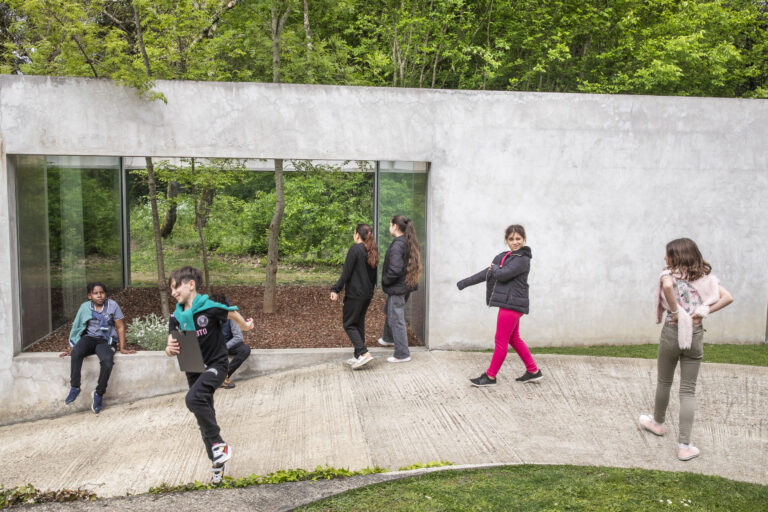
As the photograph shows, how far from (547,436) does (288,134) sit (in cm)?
439

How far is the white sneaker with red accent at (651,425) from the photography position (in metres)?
5.23

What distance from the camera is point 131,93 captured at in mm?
7195

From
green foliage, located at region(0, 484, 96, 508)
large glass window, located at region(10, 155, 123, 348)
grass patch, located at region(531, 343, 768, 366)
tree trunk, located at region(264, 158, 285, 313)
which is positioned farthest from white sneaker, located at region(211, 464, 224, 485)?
tree trunk, located at region(264, 158, 285, 313)

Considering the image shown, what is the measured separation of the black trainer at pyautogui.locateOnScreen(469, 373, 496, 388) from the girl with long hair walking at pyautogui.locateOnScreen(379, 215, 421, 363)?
1.15 meters

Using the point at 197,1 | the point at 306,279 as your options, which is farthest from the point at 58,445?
the point at 197,1

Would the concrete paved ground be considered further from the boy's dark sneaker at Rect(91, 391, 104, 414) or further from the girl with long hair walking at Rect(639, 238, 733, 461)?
the girl with long hair walking at Rect(639, 238, 733, 461)

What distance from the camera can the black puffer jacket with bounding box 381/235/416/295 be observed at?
22.9 feet

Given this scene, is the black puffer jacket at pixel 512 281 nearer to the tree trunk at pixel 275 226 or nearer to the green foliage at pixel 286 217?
the tree trunk at pixel 275 226

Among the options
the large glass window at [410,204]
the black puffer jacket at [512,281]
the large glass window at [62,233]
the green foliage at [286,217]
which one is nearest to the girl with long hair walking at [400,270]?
the large glass window at [410,204]

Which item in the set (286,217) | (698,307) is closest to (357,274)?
(698,307)

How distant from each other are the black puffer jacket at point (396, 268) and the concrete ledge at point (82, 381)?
5.86ft

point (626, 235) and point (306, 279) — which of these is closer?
point (626, 235)

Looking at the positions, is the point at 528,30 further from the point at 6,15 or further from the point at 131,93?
the point at 6,15

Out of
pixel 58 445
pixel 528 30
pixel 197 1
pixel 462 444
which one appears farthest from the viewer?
pixel 528 30
